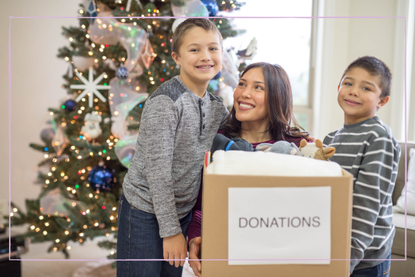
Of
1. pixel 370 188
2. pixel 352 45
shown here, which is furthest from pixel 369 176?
pixel 352 45

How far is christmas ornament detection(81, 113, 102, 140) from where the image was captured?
191cm

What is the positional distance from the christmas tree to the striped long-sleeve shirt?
45.6 inches

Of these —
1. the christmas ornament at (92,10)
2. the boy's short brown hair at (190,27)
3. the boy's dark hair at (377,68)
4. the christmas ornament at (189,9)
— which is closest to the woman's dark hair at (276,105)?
the boy's short brown hair at (190,27)

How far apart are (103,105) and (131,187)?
1.13 m

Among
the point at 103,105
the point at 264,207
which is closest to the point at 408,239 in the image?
the point at 264,207

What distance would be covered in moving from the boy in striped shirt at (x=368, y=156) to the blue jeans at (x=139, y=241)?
1.81 ft

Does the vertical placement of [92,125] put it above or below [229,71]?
below

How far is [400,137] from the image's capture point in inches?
86.2

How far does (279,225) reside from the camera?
0.60 m

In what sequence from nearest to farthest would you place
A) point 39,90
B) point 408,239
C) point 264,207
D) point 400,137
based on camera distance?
point 264,207 < point 408,239 < point 400,137 < point 39,90

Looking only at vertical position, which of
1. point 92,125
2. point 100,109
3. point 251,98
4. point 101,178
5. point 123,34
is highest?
point 123,34

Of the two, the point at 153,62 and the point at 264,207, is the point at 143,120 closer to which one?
the point at 264,207

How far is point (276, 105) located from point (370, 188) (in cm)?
44

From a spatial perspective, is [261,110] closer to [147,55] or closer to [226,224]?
[226,224]
